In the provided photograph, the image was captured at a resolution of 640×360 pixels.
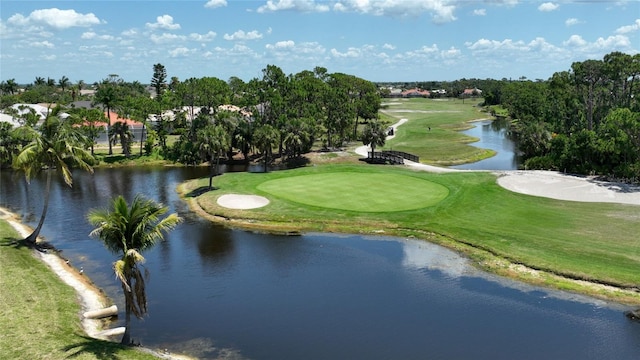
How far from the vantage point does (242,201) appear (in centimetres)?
4528

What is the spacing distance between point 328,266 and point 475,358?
12510 millimetres

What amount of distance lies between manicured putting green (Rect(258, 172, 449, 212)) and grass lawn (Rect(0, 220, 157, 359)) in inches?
874

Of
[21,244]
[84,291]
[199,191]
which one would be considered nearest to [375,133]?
[199,191]

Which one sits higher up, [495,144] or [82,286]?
[495,144]

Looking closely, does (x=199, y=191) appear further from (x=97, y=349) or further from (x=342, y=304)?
(x=97, y=349)

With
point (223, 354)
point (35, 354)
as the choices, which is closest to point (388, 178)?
point (223, 354)

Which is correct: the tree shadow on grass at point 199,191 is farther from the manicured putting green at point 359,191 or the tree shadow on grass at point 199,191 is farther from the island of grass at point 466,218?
the manicured putting green at point 359,191

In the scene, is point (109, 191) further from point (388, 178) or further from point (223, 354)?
point (223, 354)

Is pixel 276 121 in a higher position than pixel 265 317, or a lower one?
higher

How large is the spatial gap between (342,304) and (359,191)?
74.7ft

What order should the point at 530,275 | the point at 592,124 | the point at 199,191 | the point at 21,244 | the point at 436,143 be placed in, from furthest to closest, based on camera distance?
the point at 436,143 → the point at 592,124 → the point at 199,191 → the point at 21,244 → the point at 530,275

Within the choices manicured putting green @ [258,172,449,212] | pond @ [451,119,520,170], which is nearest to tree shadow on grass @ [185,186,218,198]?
manicured putting green @ [258,172,449,212]

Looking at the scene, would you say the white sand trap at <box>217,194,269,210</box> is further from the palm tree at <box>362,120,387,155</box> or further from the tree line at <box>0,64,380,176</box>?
the palm tree at <box>362,120,387,155</box>

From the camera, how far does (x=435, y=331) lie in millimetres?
22703
